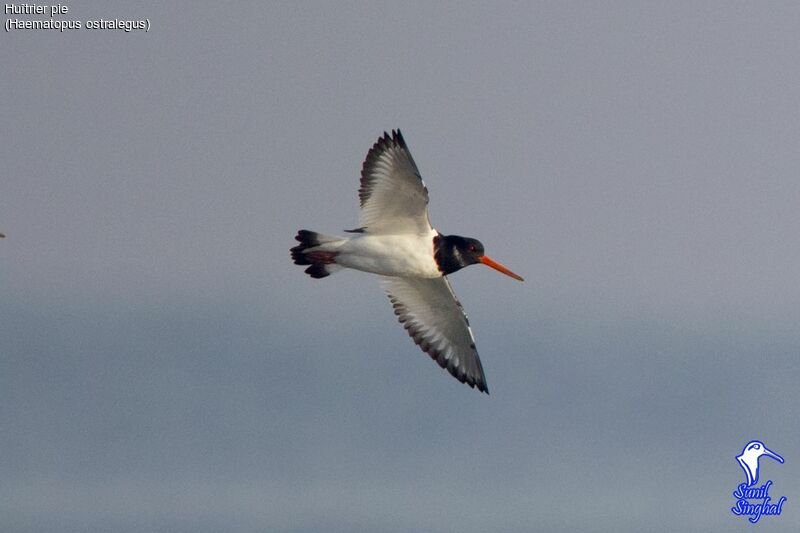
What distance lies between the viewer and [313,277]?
2444 centimetres

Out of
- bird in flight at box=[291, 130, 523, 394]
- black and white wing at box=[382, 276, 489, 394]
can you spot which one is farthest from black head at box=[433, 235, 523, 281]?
black and white wing at box=[382, 276, 489, 394]

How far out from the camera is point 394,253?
24.0 m

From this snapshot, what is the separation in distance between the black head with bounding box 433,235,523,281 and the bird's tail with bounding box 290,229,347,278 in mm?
1495

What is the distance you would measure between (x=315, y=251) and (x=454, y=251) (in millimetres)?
2146

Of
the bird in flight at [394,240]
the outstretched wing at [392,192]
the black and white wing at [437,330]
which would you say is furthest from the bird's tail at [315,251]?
the black and white wing at [437,330]

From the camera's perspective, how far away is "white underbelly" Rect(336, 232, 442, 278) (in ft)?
78.6

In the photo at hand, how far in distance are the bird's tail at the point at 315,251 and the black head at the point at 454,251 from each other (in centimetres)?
149

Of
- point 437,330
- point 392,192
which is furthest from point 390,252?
point 437,330

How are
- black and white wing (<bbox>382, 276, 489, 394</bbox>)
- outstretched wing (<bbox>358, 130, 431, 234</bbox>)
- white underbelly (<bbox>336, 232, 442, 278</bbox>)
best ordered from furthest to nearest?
black and white wing (<bbox>382, 276, 489, 394</bbox>), white underbelly (<bbox>336, 232, 442, 278</bbox>), outstretched wing (<bbox>358, 130, 431, 234</bbox>)

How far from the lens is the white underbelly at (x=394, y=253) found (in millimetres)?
23969

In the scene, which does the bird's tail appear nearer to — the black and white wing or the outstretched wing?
the outstretched wing

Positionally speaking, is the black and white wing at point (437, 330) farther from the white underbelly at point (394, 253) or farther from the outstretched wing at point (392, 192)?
the outstretched wing at point (392, 192)

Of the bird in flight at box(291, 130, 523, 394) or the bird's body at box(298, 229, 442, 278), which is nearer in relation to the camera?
the bird in flight at box(291, 130, 523, 394)

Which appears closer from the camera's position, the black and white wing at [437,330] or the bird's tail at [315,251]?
the bird's tail at [315,251]
